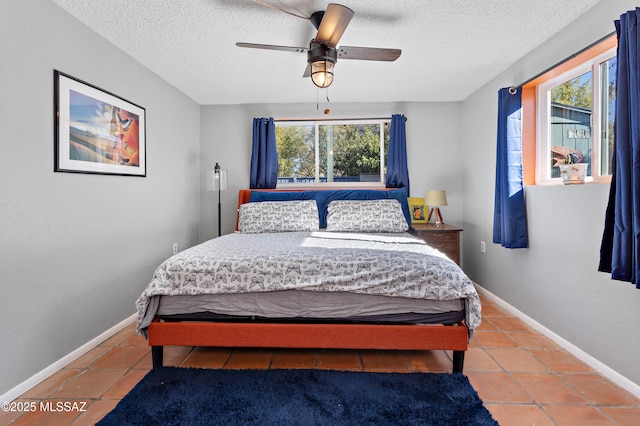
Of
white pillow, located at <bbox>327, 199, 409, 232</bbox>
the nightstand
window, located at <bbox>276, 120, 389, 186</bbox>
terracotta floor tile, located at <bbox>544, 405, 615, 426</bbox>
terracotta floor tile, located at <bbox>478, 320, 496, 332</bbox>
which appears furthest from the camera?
window, located at <bbox>276, 120, 389, 186</bbox>

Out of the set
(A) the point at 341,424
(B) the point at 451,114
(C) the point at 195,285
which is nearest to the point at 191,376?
(C) the point at 195,285

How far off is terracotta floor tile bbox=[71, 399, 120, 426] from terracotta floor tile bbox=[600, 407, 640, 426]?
2501 mm

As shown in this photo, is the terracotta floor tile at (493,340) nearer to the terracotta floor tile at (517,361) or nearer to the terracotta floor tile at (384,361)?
the terracotta floor tile at (517,361)

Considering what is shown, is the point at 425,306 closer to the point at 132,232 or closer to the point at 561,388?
the point at 561,388

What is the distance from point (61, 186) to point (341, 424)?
7.31ft

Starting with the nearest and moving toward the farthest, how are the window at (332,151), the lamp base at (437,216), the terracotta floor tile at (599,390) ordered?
the terracotta floor tile at (599,390) → the lamp base at (437,216) → the window at (332,151)

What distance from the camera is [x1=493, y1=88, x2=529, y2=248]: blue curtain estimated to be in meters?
2.73

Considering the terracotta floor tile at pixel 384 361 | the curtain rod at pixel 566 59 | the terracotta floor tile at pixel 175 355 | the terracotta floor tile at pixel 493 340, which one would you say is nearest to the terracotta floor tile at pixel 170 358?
the terracotta floor tile at pixel 175 355

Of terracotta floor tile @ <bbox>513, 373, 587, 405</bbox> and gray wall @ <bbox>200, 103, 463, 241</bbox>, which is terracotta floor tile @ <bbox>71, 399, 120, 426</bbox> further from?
gray wall @ <bbox>200, 103, 463, 241</bbox>

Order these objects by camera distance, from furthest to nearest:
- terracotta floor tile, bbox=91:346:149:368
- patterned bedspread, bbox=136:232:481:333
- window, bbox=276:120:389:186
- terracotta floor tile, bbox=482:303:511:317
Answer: window, bbox=276:120:389:186 → terracotta floor tile, bbox=482:303:511:317 → terracotta floor tile, bbox=91:346:149:368 → patterned bedspread, bbox=136:232:481:333

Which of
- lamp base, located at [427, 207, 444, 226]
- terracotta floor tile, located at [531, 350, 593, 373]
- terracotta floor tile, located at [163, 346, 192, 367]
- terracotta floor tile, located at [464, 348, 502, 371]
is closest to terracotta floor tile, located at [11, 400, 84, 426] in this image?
terracotta floor tile, located at [163, 346, 192, 367]

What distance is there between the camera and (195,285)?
1.91 metres

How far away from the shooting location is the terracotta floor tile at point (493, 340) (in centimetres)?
230

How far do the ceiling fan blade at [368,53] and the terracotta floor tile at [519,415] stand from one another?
2.22m
